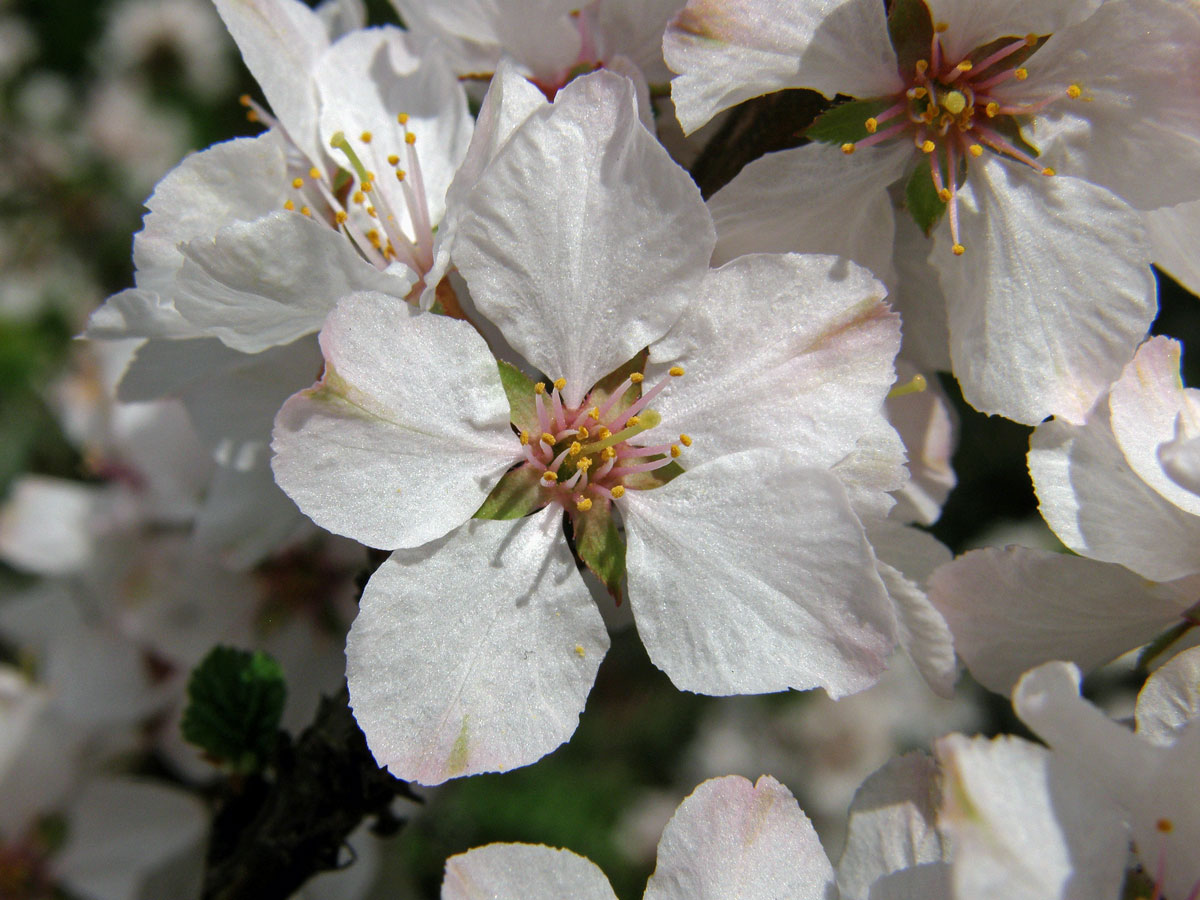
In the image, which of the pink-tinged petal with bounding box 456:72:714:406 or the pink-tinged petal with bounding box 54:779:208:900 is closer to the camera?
the pink-tinged petal with bounding box 456:72:714:406

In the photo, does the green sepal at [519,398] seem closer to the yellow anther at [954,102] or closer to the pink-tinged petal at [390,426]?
the pink-tinged petal at [390,426]

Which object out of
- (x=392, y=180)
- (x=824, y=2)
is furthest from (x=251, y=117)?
(x=824, y=2)

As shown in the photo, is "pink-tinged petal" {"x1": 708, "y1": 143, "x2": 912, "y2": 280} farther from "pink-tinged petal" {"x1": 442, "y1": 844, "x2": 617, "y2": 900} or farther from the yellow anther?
"pink-tinged petal" {"x1": 442, "y1": 844, "x2": 617, "y2": 900}

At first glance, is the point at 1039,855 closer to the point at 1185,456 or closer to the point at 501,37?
the point at 1185,456

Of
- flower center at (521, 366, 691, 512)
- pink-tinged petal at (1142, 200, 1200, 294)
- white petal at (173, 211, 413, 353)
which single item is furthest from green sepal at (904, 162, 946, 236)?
white petal at (173, 211, 413, 353)

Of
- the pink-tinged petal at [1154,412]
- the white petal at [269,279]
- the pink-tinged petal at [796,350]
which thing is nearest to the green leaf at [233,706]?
the white petal at [269,279]
